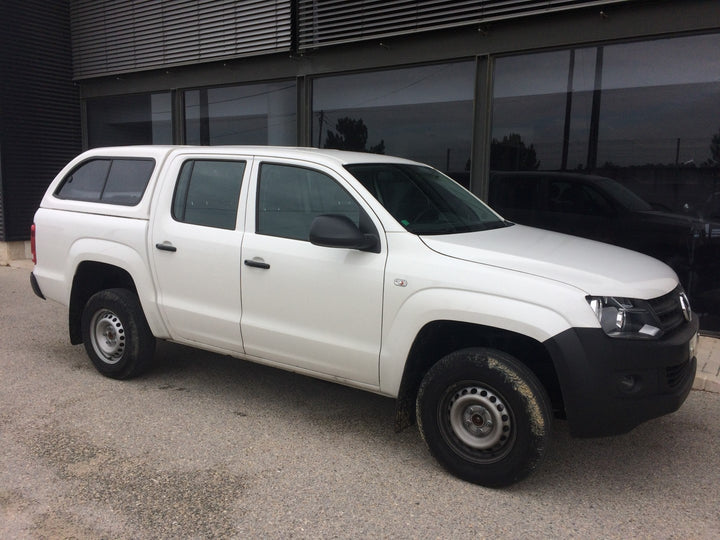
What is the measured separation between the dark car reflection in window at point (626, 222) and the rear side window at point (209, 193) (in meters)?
3.94

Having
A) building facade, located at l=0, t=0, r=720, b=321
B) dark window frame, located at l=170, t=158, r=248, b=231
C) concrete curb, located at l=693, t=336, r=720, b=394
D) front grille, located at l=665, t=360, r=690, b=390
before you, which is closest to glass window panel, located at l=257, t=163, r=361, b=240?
dark window frame, located at l=170, t=158, r=248, b=231

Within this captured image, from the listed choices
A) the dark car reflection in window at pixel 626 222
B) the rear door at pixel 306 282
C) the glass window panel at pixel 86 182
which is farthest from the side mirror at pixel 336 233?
the dark car reflection in window at pixel 626 222

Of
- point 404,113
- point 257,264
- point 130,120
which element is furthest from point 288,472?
point 130,120

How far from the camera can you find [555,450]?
4156 millimetres

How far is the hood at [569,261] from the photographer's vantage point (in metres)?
3.38

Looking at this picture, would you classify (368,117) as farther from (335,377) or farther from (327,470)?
(327,470)

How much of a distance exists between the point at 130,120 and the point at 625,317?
10446mm

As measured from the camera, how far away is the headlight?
3268 mm

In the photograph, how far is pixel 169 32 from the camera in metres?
10.3

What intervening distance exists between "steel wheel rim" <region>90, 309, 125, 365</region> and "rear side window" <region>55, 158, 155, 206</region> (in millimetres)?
948

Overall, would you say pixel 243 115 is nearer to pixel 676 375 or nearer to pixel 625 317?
pixel 625 317

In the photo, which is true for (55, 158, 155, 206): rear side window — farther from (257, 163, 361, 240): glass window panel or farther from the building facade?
the building facade

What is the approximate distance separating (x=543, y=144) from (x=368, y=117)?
2535mm

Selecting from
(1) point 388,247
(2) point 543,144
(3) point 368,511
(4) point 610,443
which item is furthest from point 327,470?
(2) point 543,144
